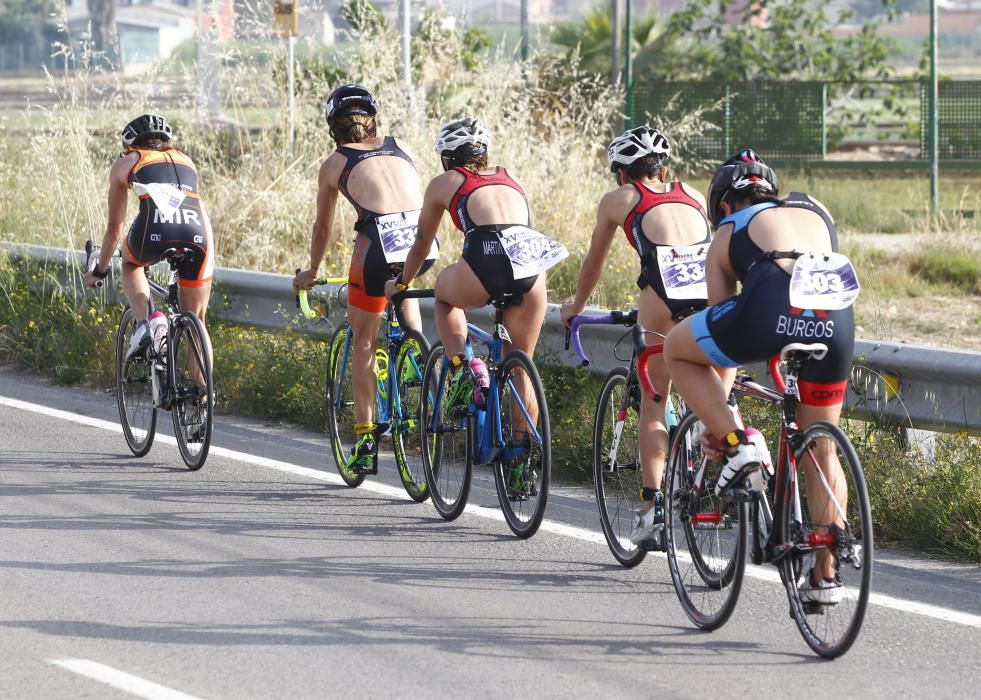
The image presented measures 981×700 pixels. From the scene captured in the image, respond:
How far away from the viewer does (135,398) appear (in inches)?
354

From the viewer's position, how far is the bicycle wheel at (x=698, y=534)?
18.6 ft

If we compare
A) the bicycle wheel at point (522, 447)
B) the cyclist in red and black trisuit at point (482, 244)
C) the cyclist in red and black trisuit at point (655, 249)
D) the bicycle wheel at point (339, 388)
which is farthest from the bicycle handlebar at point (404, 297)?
the cyclist in red and black trisuit at point (655, 249)

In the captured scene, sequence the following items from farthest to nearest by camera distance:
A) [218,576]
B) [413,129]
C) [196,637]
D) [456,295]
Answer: [413,129] → [456,295] → [218,576] → [196,637]

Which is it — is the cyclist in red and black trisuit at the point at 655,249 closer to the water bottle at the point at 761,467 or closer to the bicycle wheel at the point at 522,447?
the bicycle wheel at the point at 522,447

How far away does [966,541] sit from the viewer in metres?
6.57

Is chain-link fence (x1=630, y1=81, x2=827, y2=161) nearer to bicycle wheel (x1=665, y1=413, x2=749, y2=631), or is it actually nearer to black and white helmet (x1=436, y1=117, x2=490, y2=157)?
black and white helmet (x1=436, y1=117, x2=490, y2=157)

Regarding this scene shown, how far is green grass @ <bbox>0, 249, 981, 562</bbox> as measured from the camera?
22.1 feet

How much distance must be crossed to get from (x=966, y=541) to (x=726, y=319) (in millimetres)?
1932

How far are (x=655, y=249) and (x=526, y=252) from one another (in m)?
0.75

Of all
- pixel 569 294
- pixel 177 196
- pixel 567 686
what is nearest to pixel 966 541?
pixel 567 686

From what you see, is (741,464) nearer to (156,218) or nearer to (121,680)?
(121,680)

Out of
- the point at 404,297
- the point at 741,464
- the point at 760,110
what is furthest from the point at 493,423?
the point at 760,110

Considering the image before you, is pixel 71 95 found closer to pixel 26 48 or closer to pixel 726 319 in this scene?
pixel 726 319

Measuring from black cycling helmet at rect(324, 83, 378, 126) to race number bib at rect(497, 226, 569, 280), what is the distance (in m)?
1.28
